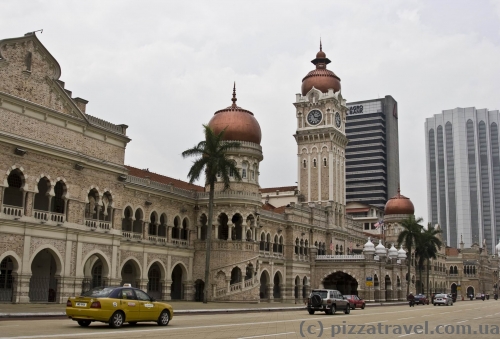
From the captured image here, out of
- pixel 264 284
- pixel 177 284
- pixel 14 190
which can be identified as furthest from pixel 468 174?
pixel 14 190

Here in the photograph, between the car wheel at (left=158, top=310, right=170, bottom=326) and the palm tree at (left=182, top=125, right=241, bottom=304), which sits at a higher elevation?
the palm tree at (left=182, top=125, right=241, bottom=304)

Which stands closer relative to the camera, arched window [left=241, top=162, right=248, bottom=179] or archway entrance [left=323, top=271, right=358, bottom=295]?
arched window [left=241, top=162, right=248, bottom=179]

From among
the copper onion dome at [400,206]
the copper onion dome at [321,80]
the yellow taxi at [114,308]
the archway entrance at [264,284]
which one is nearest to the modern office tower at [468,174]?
the copper onion dome at [400,206]

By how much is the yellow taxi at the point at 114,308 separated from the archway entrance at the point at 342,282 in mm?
45697

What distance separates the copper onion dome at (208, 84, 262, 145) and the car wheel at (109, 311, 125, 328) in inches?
1202

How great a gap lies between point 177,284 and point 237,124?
13.6 m

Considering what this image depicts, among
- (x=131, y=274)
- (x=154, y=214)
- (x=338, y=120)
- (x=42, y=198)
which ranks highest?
(x=338, y=120)

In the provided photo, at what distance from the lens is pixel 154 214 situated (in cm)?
4528

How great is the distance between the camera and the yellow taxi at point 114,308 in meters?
18.8

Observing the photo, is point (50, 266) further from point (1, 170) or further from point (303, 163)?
point (303, 163)

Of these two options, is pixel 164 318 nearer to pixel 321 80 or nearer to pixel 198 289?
pixel 198 289

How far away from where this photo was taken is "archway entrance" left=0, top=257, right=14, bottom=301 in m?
32.9

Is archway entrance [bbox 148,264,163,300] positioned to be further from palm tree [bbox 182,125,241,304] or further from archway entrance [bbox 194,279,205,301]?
palm tree [bbox 182,125,241,304]

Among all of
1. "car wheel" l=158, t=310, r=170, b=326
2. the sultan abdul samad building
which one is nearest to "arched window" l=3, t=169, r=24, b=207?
the sultan abdul samad building
